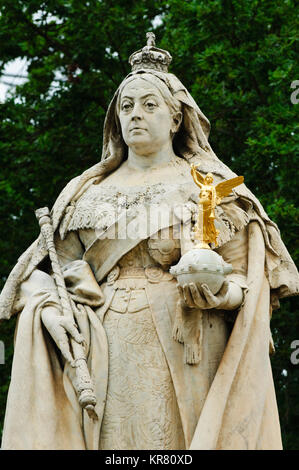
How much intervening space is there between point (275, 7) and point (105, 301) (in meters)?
9.42

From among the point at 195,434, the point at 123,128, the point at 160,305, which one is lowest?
the point at 195,434

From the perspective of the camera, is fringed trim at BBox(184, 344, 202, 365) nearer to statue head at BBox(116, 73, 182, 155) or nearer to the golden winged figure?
the golden winged figure

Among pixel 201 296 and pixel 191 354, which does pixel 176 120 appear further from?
pixel 191 354

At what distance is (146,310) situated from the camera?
34.6ft

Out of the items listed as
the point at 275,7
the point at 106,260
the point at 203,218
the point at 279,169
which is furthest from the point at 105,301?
the point at 275,7

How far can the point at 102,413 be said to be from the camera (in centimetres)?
1031

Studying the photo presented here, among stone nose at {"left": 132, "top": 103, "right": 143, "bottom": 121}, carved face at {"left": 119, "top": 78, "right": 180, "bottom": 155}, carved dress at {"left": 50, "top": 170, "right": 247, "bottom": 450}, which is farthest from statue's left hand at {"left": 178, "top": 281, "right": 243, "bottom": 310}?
stone nose at {"left": 132, "top": 103, "right": 143, "bottom": 121}

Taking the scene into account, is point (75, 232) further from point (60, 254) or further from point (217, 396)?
point (217, 396)

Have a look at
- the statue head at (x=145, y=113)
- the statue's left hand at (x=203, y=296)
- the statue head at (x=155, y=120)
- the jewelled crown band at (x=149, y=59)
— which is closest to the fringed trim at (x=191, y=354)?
the statue's left hand at (x=203, y=296)

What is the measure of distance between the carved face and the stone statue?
12mm

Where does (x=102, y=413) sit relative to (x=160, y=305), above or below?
below

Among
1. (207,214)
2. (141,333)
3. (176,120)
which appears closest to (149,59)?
(176,120)

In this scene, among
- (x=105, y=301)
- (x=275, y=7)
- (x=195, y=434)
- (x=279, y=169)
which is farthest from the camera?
(x=275, y=7)

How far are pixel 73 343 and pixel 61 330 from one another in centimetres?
14
